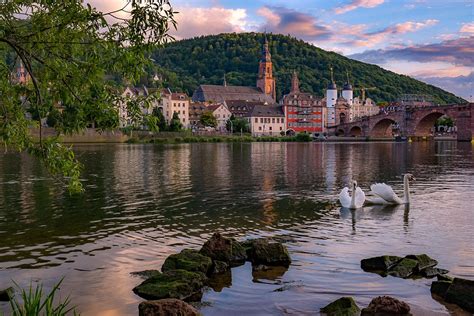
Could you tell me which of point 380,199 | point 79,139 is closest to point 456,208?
point 380,199

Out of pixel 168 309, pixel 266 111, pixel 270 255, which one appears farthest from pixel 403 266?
pixel 266 111

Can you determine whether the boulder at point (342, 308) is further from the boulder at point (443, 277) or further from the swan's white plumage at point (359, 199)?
the swan's white plumage at point (359, 199)

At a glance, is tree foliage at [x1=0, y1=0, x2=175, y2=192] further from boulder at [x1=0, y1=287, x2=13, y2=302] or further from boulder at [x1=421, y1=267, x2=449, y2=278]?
boulder at [x1=421, y1=267, x2=449, y2=278]

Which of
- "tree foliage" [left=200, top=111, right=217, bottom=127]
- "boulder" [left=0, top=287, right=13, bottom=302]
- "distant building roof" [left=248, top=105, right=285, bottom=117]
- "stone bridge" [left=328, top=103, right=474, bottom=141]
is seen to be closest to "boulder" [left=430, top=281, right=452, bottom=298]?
"boulder" [left=0, top=287, right=13, bottom=302]

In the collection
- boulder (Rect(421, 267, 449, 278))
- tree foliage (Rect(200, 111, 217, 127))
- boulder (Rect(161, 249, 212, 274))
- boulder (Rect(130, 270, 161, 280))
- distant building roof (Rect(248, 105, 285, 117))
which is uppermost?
distant building roof (Rect(248, 105, 285, 117))

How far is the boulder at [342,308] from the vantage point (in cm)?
1121

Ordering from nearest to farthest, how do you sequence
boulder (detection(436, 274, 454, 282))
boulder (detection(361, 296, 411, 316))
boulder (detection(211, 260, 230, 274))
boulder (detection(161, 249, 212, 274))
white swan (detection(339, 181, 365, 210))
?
1. boulder (detection(361, 296, 411, 316))
2. boulder (detection(436, 274, 454, 282))
3. boulder (detection(161, 249, 212, 274))
4. boulder (detection(211, 260, 230, 274))
5. white swan (detection(339, 181, 365, 210))

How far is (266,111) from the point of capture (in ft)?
609

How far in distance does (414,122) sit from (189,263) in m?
154

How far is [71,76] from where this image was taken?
9.30 meters

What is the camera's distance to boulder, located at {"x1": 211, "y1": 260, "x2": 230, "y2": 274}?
47.3 ft

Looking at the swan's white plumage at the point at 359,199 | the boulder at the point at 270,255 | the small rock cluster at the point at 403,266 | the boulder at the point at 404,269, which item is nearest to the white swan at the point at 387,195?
the swan's white plumage at the point at 359,199

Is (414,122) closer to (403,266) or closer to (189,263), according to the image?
(403,266)

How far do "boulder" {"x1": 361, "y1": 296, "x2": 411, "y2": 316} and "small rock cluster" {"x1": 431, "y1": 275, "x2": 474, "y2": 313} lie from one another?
4.06ft
